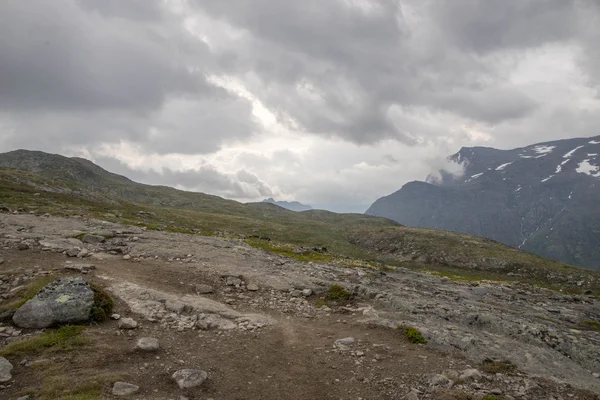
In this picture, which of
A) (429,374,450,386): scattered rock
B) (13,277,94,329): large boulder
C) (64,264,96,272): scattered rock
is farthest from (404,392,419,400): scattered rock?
(64,264,96,272): scattered rock

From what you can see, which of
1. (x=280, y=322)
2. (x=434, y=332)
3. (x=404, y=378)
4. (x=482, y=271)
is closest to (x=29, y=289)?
(x=280, y=322)

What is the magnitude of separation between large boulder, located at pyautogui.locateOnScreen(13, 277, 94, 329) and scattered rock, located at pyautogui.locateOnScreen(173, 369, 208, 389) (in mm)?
6475

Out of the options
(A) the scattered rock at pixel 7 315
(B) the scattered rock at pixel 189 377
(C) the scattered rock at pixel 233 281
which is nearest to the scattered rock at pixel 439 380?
(B) the scattered rock at pixel 189 377

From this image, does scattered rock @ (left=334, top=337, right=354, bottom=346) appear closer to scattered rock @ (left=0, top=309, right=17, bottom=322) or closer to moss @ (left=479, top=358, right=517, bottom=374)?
moss @ (left=479, top=358, right=517, bottom=374)

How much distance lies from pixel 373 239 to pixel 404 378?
4471 inches

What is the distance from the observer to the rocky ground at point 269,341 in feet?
40.3

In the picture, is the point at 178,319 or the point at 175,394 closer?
the point at 175,394

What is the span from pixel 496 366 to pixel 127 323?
17.1 meters

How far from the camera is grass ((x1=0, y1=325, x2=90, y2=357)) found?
41.1 feet

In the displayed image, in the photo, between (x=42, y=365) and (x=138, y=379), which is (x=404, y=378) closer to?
(x=138, y=379)

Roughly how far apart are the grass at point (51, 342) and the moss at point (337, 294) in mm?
14843

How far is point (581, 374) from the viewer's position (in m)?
16.1

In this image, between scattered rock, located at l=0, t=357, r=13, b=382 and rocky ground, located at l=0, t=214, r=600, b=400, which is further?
rocky ground, located at l=0, t=214, r=600, b=400

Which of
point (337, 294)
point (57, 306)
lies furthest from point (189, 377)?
point (337, 294)
